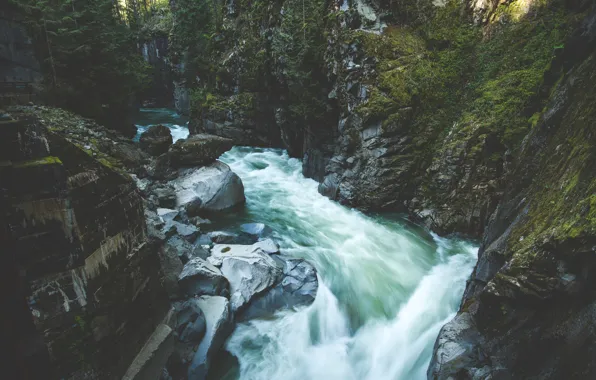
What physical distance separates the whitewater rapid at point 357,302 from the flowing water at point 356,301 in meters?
0.02

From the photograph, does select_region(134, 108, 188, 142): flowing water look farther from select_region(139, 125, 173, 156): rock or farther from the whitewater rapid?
the whitewater rapid

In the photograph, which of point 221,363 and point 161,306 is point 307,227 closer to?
point 221,363

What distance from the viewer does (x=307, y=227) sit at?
10664 mm

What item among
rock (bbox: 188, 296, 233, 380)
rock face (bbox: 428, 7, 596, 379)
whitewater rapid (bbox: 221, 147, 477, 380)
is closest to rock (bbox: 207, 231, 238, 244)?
whitewater rapid (bbox: 221, 147, 477, 380)

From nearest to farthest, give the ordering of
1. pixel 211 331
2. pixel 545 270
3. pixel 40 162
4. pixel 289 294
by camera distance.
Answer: pixel 40 162 < pixel 545 270 < pixel 211 331 < pixel 289 294

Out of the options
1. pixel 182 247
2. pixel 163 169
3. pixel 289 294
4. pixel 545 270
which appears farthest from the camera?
pixel 163 169

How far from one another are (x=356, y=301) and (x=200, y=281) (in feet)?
11.4

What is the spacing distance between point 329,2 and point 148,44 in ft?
94.1

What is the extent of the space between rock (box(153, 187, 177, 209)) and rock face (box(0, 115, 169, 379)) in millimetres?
6377

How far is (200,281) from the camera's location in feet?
20.8

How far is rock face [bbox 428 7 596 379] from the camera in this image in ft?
10.3

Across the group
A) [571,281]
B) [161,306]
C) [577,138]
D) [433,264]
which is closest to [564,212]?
[571,281]

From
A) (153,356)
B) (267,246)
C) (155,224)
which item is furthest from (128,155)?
(153,356)

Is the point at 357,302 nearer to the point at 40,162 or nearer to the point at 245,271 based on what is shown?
the point at 245,271
